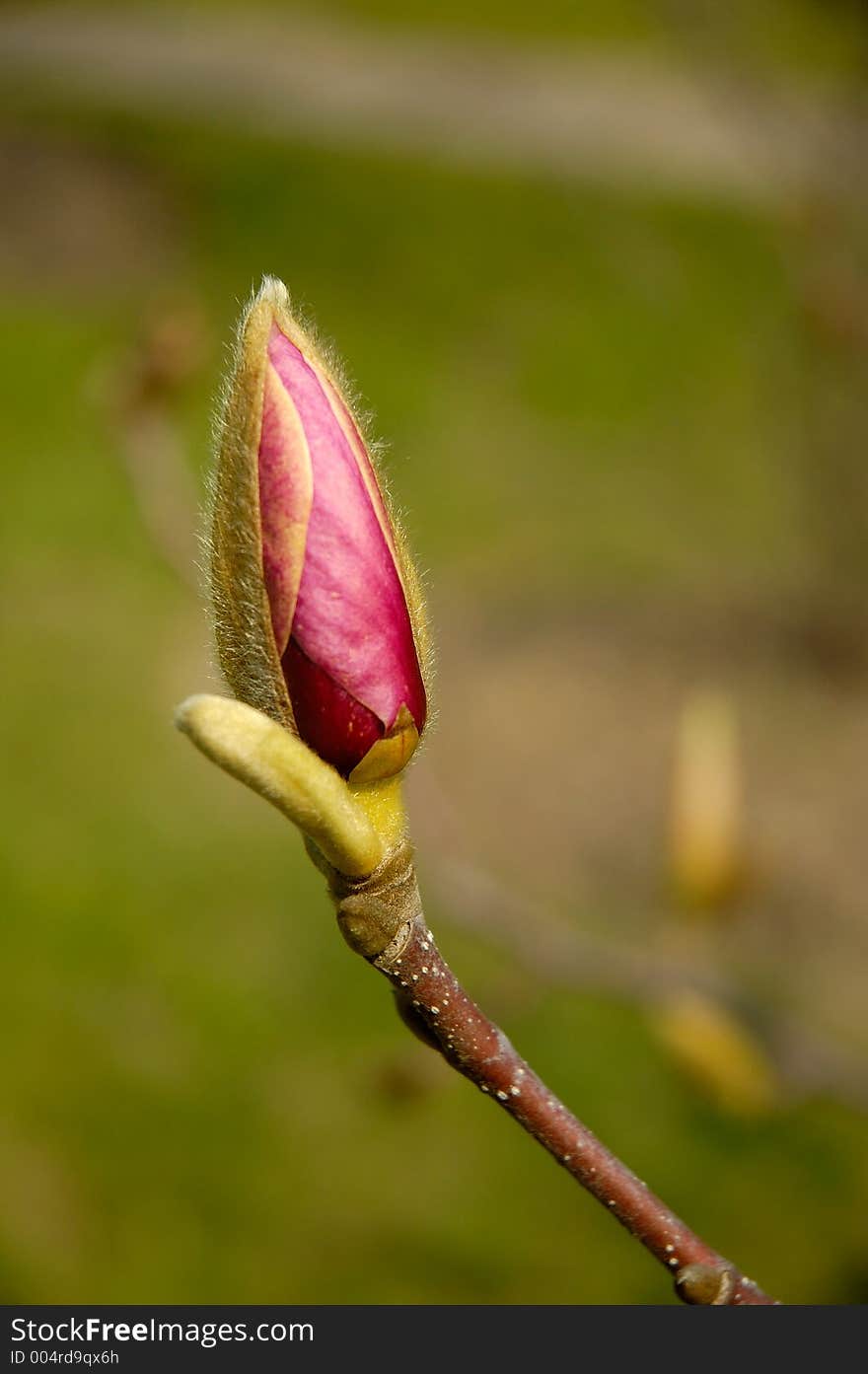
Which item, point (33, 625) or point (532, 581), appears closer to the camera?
point (33, 625)

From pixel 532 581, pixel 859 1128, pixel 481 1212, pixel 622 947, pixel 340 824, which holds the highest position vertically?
pixel 532 581

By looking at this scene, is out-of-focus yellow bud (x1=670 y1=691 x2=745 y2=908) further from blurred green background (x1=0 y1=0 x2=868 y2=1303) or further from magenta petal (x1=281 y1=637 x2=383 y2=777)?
magenta petal (x1=281 y1=637 x2=383 y2=777)

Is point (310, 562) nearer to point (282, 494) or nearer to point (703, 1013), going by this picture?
point (282, 494)

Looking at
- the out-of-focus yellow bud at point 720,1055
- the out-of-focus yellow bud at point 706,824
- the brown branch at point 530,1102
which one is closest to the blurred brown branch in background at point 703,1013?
the out-of-focus yellow bud at point 720,1055

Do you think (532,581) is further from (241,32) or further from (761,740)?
(241,32)

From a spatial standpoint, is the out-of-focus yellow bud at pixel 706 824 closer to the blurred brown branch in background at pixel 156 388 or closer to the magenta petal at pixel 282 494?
the blurred brown branch in background at pixel 156 388

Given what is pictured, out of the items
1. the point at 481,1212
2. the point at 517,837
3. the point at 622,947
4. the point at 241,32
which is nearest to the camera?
→ the point at 481,1212

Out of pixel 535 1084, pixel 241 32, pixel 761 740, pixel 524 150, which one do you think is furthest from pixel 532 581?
pixel 241 32
